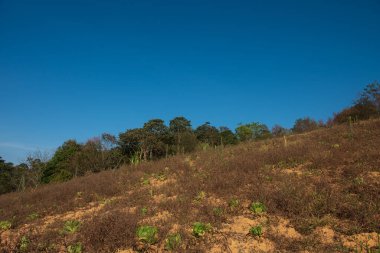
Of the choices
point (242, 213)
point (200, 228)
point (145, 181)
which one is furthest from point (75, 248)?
point (145, 181)

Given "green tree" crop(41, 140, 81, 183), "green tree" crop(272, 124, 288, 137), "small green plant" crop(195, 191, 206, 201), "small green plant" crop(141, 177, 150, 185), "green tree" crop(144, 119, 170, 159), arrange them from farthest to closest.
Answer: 1. "green tree" crop(144, 119, 170, 159)
2. "green tree" crop(41, 140, 81, 183)
3. "green tree" crop(272, 124, 288, 137)
4. "small green plant" crop(141, 177, 150, 185)
5. "small green plant" crop(195, 191, 206, 201)

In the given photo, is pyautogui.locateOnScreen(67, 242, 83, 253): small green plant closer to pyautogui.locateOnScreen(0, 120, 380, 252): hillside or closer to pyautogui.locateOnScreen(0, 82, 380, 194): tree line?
pyautogui.locateOnScreen(0, 120, 380, 252): hillside

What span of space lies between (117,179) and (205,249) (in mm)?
9845

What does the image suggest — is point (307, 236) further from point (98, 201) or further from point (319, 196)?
point (98, 201)

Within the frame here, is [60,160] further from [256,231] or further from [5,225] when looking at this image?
[256,231]

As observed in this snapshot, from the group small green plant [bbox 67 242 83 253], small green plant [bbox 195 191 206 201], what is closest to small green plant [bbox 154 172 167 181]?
small green plant [bbox 195 191 206 201]

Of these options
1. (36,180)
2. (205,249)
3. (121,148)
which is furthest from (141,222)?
(121,148)

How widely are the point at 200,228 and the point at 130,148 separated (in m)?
40.7

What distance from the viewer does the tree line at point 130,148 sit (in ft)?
94.2

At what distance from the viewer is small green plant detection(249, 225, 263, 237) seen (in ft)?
19.2

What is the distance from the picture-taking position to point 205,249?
5.52 meters

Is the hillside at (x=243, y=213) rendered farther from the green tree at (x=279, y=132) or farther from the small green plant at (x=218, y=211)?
the green tree at (x=279, y=132)

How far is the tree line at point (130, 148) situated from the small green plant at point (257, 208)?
15.4 metres

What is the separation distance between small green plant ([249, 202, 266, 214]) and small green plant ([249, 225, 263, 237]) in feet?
3.16
